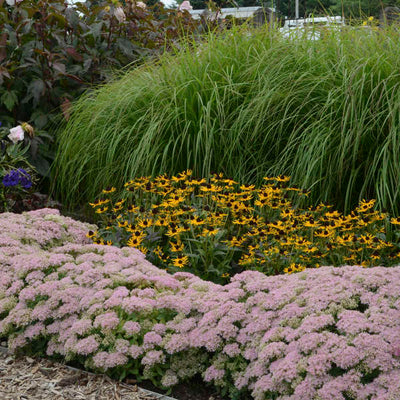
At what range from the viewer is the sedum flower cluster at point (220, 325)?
5.73 ft

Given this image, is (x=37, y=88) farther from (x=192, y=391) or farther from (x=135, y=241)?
(x=192, y=391)

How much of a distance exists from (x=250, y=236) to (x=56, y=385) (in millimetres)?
1303

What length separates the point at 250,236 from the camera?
300cm

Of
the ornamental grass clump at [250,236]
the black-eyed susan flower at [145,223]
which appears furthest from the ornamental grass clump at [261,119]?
the black-eyed susan flower at [145,223]

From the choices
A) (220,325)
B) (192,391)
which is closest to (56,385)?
(192,391)

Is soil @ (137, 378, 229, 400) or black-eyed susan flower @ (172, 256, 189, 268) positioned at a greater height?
black-eyed susan flower @ (172, 256, 189, 268)

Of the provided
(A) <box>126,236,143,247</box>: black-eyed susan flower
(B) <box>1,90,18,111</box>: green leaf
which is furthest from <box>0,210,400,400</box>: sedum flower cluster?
(B) <box>1,90,18,111</box>: green leaf

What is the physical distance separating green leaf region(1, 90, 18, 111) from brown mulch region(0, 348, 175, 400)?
8.99ft

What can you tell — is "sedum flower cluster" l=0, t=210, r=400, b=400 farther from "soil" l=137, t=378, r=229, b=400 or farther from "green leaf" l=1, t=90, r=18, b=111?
"green leaf" l=1, t=90, r=18, b=111

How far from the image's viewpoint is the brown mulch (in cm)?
200

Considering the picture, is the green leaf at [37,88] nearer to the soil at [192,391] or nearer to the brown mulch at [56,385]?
the brown mulch at [56,385]

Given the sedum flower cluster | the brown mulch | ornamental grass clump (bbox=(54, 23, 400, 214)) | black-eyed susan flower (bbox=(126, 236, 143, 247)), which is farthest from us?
ornamental grass clump (bbox=(54, 23, 400, 214))

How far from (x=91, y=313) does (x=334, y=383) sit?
3.15 ft

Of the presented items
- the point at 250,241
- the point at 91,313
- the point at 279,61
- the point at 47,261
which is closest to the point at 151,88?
the point at 279,61
